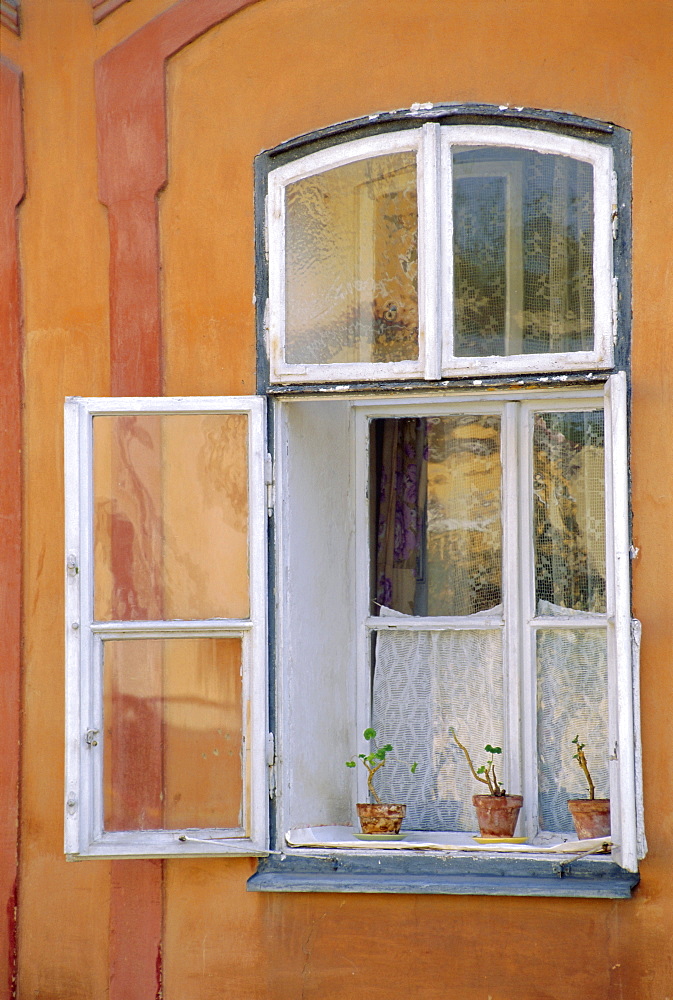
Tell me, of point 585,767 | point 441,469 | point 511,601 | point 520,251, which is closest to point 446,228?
point 520,251

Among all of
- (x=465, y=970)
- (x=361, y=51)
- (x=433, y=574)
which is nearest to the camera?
(x=465, y=970)

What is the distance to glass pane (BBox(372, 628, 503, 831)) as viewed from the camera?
12.6 feet

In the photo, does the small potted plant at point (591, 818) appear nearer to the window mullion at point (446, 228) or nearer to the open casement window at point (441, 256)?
the open casement window at point (441, 256)

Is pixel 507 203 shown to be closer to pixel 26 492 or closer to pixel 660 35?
pixel 660 35

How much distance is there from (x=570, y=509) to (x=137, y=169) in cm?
159

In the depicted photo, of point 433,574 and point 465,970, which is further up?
point 433,574

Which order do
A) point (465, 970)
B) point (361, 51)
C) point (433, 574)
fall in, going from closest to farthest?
point (465, 970) < point (361, 51) < point (433, 574)

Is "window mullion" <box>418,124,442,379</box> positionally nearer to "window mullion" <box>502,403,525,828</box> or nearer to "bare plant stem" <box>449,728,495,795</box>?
"window mullion" <box>502,403,525,828</box>

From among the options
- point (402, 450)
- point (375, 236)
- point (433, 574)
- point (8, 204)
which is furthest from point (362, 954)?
point (8, 204)

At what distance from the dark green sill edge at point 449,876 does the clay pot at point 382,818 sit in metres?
0.14

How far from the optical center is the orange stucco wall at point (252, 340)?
3.41 meters

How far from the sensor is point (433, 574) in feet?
13.1

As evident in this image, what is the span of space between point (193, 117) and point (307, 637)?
5.01ft

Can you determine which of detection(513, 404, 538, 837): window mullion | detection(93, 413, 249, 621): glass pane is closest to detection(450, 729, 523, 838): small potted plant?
detection(513, 404, 538, 837): window mullion
